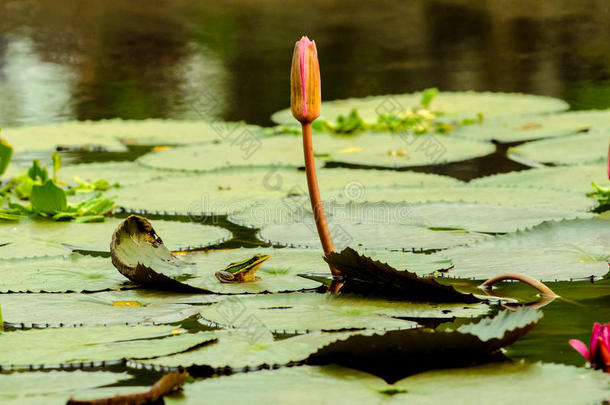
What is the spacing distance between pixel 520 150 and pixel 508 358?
2385 mm

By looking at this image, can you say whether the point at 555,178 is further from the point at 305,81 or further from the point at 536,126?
the point at 305,81

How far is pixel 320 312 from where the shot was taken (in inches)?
73.3

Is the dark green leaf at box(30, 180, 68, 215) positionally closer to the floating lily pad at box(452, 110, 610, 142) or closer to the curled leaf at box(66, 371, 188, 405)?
the curled leaf at box(66, 371, 188, 405)

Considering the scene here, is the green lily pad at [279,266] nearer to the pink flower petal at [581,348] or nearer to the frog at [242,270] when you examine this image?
the frog at [242,270]

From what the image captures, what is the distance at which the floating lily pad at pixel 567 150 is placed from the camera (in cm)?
363

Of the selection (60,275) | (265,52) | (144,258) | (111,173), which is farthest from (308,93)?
(265,52)

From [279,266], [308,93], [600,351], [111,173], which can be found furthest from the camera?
[111,173]

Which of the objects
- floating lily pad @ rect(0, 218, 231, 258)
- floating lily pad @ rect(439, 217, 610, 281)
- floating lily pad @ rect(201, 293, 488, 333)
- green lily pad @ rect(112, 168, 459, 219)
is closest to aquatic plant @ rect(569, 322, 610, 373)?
floating lily pad @ rect(201, 293, 488, 333)

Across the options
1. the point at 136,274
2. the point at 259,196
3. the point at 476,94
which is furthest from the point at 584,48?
the point at 136,274

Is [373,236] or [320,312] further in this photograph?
[373,236]

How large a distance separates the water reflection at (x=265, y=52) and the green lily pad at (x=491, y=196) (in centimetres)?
199

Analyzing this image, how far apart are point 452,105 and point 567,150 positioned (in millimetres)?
1472

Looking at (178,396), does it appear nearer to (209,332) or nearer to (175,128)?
(209,332)

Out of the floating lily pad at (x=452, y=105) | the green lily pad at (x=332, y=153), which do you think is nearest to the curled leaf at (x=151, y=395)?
the green lily pad at (x=332, y=153)
